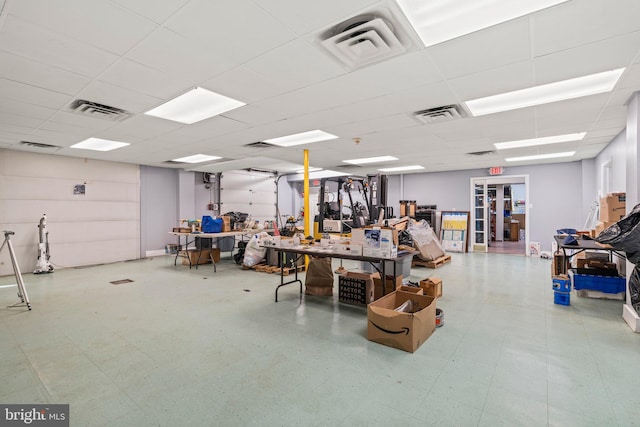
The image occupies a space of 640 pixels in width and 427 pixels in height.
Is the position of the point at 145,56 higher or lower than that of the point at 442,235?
higher

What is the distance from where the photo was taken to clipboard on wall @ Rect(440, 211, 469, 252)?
928 cm

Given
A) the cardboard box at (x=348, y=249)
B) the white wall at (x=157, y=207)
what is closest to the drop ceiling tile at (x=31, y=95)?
the cardboard box at (x=348, y=249)

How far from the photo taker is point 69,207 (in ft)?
22.7

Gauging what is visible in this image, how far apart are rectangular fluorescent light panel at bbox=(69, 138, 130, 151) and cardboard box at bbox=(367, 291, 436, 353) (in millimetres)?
5634

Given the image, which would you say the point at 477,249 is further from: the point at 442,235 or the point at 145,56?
the point at 145,56

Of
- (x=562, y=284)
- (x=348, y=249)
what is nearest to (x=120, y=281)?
(x=348, y=249)

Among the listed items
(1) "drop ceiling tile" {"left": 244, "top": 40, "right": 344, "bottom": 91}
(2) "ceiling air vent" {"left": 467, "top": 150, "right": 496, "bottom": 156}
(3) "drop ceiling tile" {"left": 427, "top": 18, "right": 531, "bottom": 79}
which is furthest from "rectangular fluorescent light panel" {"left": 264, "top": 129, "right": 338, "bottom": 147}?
(2) "ceiling air vent" {"left": 467, "top": 150, "right": 496, "bottom": 156}

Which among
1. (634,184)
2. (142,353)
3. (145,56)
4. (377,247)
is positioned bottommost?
(142,353)

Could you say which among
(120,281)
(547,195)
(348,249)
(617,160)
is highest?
(617,160)

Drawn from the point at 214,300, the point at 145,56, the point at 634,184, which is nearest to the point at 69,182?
the point at 214,300

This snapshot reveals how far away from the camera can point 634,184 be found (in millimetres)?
3340

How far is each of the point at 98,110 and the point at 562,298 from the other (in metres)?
6.72

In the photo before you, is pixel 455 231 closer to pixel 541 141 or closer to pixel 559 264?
pixel 541 141

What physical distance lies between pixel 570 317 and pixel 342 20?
4199mm
